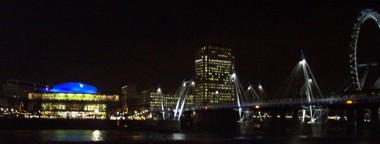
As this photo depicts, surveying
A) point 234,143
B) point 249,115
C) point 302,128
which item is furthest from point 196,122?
point 234,143

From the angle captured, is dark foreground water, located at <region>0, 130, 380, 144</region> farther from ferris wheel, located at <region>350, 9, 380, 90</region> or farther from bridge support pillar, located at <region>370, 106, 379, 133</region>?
bridge support pillar, located at <region>370, 106, 379, 133</region>

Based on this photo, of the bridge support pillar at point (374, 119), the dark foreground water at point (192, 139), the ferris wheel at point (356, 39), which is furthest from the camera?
the bridge support pillar at point (374, 119)

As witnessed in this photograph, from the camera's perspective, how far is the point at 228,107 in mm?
144250

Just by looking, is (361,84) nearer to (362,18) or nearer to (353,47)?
(353,47)

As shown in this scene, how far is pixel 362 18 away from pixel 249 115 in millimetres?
→ 40662

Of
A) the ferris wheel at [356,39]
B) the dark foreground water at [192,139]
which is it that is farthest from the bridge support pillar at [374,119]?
the dark foreground water at [192,139]

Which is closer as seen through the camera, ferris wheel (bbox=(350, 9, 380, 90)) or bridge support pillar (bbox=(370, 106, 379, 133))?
ferris wheel (bbox=(350, 9, 380, 90))

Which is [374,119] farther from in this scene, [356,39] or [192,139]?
[192,139]

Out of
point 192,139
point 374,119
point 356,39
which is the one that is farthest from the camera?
point 374,119

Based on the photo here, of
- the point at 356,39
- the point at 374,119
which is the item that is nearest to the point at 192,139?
the point at 356,39

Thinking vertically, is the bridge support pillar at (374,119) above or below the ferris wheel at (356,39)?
below

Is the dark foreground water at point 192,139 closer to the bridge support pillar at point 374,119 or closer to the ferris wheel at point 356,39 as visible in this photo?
the ferris wheel at point 356,39

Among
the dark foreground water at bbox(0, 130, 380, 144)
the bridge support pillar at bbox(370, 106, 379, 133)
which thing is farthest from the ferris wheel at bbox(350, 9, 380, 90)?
the dark foreground water at bbox(0, 130, 380, 144)

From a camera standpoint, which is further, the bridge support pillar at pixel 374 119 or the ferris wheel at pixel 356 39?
the bridge support pillar at pixel 374 119
